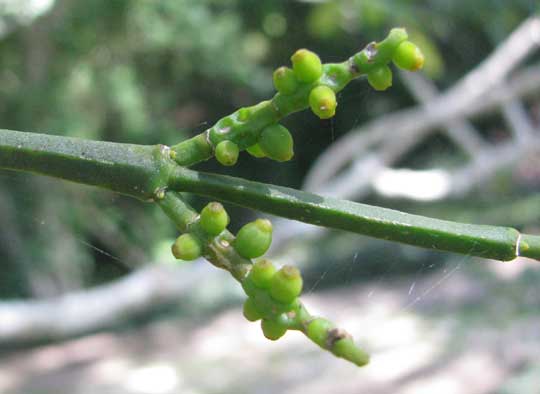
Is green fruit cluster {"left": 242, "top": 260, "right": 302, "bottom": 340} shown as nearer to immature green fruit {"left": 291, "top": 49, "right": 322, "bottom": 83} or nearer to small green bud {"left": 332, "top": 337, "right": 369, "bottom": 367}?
small green bud {"left": 332, "top": 337, "right": 369, "bottom": 367}

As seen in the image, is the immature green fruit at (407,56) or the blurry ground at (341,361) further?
the blurry ground at (341,361)

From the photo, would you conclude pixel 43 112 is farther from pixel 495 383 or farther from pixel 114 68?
pixel 495 383

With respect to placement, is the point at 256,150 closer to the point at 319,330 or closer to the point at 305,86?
the point at 305,86

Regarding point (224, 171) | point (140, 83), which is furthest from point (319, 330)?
point (140, 83)

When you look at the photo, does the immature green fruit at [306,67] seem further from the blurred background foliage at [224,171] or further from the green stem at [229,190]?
the blurred background foliage at [224,171]

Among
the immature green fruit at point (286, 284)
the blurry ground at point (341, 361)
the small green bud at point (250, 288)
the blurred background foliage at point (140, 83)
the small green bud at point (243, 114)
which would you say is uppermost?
the blurred background foliage at point (140, 83)

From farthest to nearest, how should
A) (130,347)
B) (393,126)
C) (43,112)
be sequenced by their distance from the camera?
1. (130,347)
2. (393,126)
3. (43,112)

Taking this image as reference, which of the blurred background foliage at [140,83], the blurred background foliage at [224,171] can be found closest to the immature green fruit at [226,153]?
the blurred background foliage at [224,171]

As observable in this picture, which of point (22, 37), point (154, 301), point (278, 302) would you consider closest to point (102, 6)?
point (22, 37)
